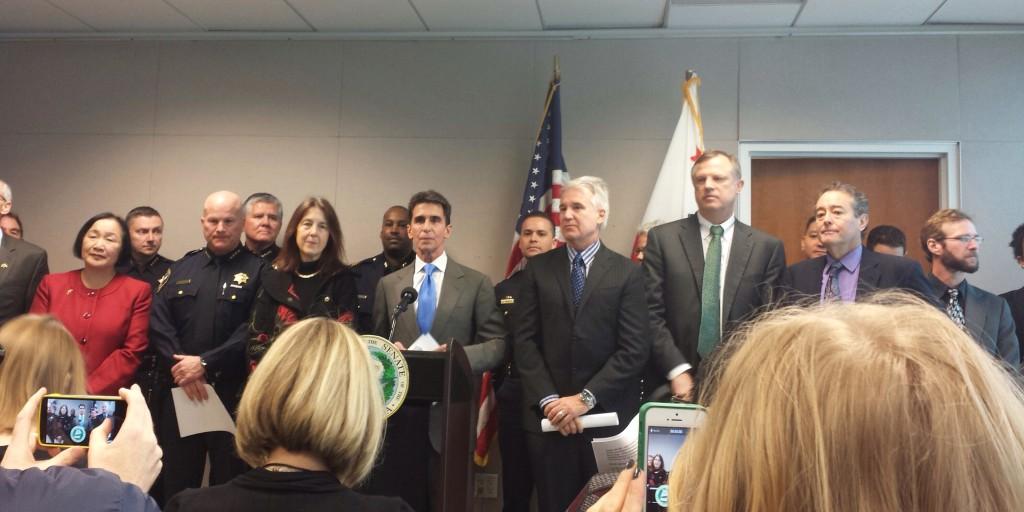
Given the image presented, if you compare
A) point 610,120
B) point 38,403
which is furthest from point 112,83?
point 38,403

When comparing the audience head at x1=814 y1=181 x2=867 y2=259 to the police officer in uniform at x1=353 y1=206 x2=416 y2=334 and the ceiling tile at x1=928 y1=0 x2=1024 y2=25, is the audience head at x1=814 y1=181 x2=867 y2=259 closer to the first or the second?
the ceiling tile at x1=928 y1=0 x2=1024 y2=25

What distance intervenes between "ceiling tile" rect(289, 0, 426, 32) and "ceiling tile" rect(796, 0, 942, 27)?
2.37m

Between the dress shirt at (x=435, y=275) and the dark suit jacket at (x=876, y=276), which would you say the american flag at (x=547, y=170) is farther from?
the dark suit jacket at (x=876, y=276)

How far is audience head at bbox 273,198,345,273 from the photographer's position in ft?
12.3

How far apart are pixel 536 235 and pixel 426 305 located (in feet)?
3.22

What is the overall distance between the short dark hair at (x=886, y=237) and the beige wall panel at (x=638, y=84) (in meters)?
1.01

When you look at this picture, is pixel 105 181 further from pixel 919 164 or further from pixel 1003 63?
pixel 1003 63

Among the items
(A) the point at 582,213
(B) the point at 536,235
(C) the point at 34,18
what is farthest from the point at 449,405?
(C) the point at 34,18

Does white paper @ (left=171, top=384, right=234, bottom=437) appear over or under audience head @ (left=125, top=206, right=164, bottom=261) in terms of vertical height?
under

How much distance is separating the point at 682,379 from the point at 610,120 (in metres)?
2.32

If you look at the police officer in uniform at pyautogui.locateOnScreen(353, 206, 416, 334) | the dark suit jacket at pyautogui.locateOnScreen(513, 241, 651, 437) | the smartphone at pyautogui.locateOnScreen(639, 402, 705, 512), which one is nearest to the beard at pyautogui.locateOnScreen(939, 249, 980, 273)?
the dark suit jacket at pyautogui.locateOnScreen(513, 241, 651, 437)

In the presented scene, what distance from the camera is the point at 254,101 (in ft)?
17.6

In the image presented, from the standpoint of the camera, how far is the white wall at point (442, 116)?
15.8ft

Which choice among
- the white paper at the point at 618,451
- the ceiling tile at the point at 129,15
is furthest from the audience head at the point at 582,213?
the ceiling tile at the point at 129,15
